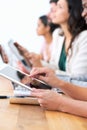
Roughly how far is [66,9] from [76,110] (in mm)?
1283

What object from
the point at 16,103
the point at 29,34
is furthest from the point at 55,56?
the point at 16,103

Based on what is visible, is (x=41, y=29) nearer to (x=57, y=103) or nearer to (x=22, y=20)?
(x=22, y=20)

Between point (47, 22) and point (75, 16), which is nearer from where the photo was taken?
point (75, 16)

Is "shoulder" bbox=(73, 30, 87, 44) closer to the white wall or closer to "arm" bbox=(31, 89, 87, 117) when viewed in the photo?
"arm" bbox=(31, 89, 87, 117)

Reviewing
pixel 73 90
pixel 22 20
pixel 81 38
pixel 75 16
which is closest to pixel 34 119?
pixel 73 90

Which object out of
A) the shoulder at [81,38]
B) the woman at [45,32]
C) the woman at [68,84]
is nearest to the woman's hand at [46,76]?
the woman at [68,84]

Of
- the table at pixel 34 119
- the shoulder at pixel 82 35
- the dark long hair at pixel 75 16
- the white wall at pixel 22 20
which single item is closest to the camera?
the table at pixel 34 119

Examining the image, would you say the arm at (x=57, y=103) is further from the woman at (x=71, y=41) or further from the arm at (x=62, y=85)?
the woman at (x=71, y=41)

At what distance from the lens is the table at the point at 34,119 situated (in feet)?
2.44

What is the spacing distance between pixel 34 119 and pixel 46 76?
37 cm

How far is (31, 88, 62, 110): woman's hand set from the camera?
2.92 feet

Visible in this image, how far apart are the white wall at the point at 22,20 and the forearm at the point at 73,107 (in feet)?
7.23

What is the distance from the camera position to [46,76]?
1.16 metres

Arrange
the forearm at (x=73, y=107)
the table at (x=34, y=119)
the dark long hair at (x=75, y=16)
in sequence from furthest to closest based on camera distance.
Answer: the dark long hair at (x=75, y=16) → the forearm at (x=73, y=107) → the table at (x=34, y=119)
